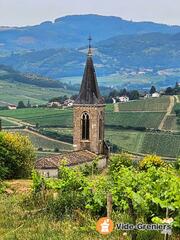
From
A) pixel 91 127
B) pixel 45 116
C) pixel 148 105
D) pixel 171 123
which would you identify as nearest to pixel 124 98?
pixel 148 105

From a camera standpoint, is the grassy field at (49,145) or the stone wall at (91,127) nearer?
the stone wall at (91,127)

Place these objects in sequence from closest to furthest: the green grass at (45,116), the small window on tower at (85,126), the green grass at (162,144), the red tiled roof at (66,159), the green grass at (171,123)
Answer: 1. the red tiled roof at (66,159)
2. the small window on tower at (85,126)
3. the green grass at (162,144)
4. the green grass at (171,123)
5. the green grass at (45,116)

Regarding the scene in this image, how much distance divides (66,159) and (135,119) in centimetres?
6059

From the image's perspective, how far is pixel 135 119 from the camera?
111000mm

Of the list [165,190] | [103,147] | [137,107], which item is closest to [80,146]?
[103,147]

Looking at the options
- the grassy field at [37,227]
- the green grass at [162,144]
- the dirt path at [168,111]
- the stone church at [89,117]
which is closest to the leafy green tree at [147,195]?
the grassy field at [37,227]

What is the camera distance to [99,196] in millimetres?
13086

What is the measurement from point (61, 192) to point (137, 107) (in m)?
108

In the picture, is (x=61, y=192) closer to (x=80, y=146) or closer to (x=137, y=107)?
(x=80, y=146)

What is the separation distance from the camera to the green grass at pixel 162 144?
8706cm

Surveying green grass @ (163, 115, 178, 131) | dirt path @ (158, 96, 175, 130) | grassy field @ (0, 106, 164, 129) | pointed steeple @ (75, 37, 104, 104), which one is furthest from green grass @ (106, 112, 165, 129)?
pointed steeple @ (75, 37, 104, 104)

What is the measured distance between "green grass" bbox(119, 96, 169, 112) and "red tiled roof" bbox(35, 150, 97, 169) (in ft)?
210

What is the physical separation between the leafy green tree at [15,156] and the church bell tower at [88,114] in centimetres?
1679

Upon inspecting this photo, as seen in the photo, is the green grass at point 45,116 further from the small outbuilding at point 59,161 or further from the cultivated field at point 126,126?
the small outbuilding at point 59,161
